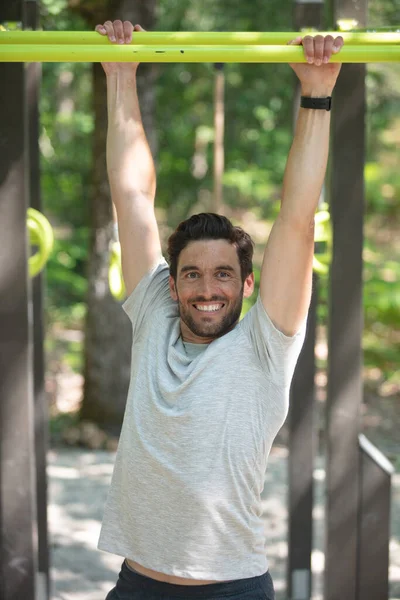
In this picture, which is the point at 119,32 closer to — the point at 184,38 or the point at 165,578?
the point at 184,38

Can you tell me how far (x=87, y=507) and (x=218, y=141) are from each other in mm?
2047

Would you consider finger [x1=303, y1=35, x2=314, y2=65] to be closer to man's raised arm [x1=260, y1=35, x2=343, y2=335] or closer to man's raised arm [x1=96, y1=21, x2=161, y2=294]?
man's raised arm [x1=260, y1=35, x2=343, y2=335]

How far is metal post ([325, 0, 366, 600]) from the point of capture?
2.50 meters

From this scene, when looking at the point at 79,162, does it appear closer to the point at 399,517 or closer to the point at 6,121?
the point at 399,517

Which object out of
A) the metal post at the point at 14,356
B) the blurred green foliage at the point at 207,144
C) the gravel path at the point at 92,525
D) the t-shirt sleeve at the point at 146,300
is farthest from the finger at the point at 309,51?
the blurred green foliage at the point at 207,144

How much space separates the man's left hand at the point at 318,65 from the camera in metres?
1.85

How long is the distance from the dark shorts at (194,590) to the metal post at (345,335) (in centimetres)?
83

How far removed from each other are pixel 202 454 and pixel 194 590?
29cm

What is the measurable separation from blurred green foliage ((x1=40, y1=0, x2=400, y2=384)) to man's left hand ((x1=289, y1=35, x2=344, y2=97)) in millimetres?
4413

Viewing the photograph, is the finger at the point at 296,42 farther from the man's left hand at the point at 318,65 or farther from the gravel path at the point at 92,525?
the gravel path at the point at 92,525

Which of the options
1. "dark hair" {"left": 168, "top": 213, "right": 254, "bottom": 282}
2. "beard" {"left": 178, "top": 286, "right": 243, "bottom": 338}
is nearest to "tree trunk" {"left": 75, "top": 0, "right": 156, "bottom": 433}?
"dark hair" {"left": 168, "top": 213, "right": 254, "bottom": 282}

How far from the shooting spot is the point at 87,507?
14.3ft

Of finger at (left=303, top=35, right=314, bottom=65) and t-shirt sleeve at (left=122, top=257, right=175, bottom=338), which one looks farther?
t-shirt sleeve at (left=122, top=257, right=175, bottom=338)

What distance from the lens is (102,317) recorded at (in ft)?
18.0
